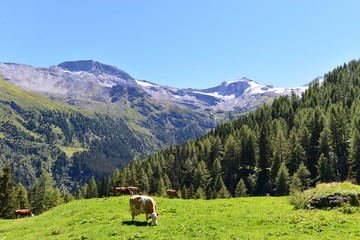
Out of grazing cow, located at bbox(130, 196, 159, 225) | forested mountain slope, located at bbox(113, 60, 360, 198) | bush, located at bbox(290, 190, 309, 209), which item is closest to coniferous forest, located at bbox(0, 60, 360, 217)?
forested mountain slope, located at bbox(113, 60, 360, 198)

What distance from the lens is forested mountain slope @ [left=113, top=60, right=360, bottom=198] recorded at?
87688 mm

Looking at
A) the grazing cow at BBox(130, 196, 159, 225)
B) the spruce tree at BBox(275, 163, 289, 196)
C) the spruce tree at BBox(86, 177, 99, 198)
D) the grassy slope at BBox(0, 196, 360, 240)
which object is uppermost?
the grazing cow at BBox(130, 196, 159, 225)

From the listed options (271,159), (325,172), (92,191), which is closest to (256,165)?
(271,159)

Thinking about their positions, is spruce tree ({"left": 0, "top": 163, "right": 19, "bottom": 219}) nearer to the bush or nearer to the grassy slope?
the grassy slope

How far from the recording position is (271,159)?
108m

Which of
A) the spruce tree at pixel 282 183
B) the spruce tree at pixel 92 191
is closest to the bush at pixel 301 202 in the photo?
the spruce tree at pixel 282 183

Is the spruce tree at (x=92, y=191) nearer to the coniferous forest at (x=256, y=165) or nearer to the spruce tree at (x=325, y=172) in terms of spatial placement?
the coniferous forest at (x=256, y=165)

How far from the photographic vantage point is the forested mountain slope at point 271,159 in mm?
87688

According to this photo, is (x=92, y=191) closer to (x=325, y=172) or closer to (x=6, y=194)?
(x=6, y=194)

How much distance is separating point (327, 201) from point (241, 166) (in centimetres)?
9602

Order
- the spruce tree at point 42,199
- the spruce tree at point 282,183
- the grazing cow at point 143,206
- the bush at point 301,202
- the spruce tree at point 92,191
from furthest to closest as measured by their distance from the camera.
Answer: the spruce tree at point 92,191, the spruce tree at point 42,199, the spruce tree at point 282,183, the bush at point 301,202, the grazing cow at point 143,206

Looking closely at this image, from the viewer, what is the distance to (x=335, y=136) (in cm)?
9712

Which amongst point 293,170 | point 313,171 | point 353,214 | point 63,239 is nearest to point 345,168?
point 313,171

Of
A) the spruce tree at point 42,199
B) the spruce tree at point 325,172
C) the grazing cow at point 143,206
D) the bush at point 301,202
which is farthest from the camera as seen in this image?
the spruce tree at point 42,199
